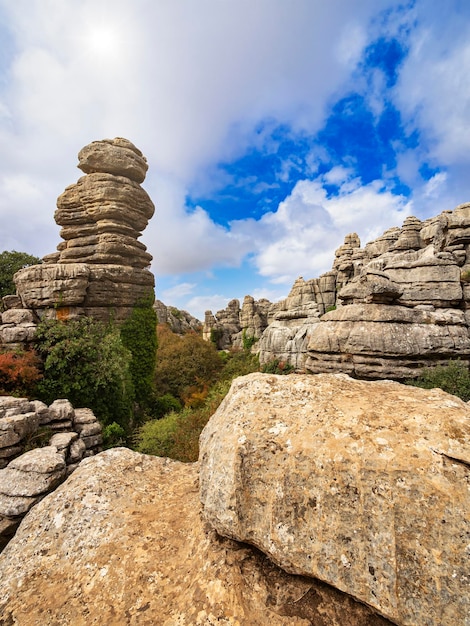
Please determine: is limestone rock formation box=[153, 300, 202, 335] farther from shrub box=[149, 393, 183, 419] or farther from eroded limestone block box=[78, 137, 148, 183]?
eroded limestone block box=[78, 137, 148, 183]

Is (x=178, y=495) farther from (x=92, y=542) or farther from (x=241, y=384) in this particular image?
(x=241, y=384)

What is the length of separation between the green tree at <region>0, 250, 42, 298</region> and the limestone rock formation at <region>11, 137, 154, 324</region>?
12.1m

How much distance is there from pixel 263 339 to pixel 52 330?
2332 centimetres

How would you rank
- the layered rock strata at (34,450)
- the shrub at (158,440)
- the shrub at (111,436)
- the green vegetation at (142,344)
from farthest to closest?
1. the green vegetation at (142,344)
2. the shrub at (158,440)
3. the shrub at (111,436)
4. the layered rock strata at (34,450)

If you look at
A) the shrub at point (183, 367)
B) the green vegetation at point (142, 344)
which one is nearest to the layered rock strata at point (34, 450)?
the green vegetation at point (142, 344)

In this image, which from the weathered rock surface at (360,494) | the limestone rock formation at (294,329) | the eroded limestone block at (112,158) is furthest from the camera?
the limestone rock formation at (294,329)

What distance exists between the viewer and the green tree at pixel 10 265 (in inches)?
1027

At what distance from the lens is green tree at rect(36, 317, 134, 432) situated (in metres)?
11.9

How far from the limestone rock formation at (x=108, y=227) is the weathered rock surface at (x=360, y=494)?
1476 centimetres

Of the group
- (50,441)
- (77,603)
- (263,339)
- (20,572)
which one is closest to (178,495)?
(77,603)

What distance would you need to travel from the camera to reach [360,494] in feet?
7.46

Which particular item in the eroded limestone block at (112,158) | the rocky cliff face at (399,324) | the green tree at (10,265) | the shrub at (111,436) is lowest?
the shrub at (111,436)

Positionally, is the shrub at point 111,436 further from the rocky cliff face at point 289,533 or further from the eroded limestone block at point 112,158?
the eroded limestone block at point 112,158

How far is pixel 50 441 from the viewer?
784 cm
